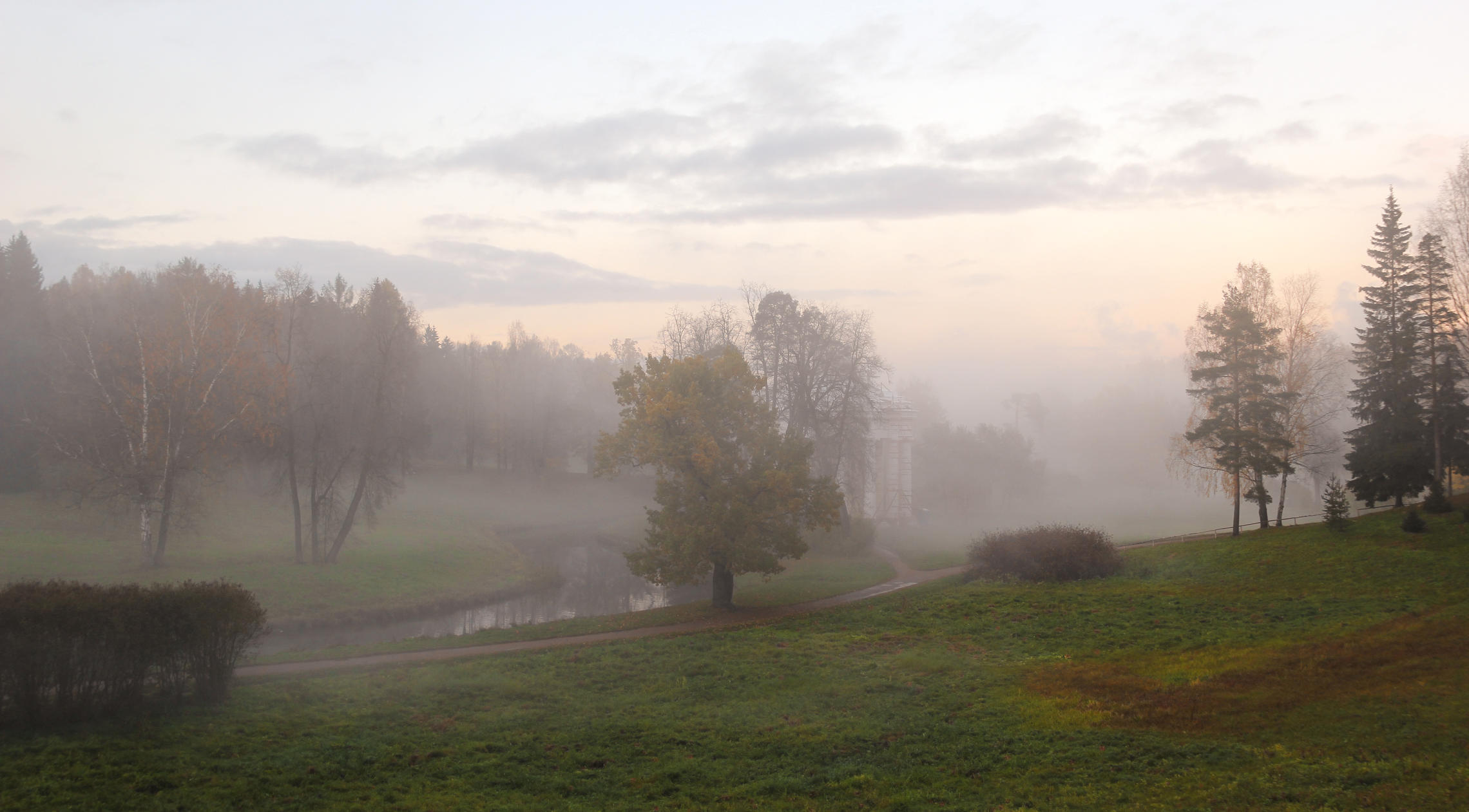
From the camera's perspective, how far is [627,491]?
237 ft

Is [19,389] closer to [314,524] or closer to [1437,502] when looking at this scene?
[314,524]

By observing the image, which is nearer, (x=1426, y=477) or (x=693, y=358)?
(x=693, y=358)

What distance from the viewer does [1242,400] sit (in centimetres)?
3191

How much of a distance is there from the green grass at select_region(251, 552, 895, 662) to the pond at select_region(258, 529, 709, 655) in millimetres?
1729

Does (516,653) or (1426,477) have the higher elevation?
(1426,477)

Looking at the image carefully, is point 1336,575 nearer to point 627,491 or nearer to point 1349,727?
point 1349,727

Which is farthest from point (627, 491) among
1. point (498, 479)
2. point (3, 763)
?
point (3, 763)

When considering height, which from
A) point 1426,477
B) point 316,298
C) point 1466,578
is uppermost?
point 316,298

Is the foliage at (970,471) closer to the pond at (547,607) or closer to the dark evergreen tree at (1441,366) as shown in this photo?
the pond at (547,607)

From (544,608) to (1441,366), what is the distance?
118ft

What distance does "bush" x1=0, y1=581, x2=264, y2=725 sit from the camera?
11.8m

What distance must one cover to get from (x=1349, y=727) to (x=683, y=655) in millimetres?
13331

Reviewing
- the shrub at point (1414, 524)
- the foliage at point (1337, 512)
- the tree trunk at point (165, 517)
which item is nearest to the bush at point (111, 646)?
the tree trunk at point (165, 517)

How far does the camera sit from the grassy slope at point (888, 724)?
10.5 metres
